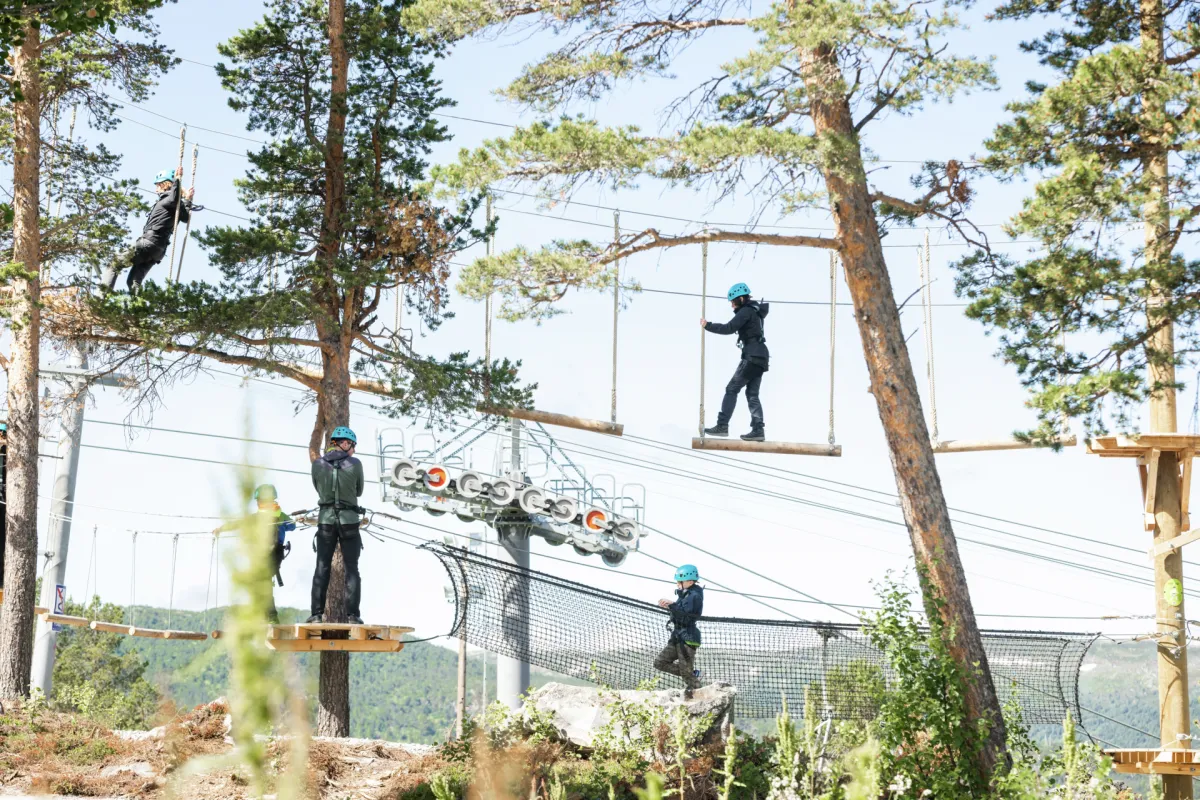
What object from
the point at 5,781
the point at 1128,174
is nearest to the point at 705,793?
the point at 5,781

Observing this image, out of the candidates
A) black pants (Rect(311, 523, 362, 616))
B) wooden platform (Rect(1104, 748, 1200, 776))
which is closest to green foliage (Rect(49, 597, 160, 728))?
black pants (Rect(311, 523, 362, 616))

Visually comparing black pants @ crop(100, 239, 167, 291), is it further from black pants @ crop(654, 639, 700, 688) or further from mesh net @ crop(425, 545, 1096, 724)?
black pants @ crop(654, 639, 700, 688)

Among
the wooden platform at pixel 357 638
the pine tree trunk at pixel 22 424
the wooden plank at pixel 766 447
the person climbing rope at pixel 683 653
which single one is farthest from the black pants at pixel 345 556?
the pine tree trunk at pixel 22 424

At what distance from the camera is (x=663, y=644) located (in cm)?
872

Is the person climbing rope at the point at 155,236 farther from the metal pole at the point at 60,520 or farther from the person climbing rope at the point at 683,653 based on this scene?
the person climbing rope at the point at 683,653

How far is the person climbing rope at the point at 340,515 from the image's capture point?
9.07 meters

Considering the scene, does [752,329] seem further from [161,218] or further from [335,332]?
[161,218]

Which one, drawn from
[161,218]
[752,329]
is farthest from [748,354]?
[161,218]

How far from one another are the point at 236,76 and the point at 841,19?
6331mm

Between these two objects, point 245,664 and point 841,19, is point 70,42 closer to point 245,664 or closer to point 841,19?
point 841,19

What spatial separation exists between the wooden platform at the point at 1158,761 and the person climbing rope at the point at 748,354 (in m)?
3.86

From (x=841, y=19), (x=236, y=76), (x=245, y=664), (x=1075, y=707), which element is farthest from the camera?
(x=236, y=76)

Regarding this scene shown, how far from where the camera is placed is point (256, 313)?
10.6 meters

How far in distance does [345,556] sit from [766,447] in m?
3.89
